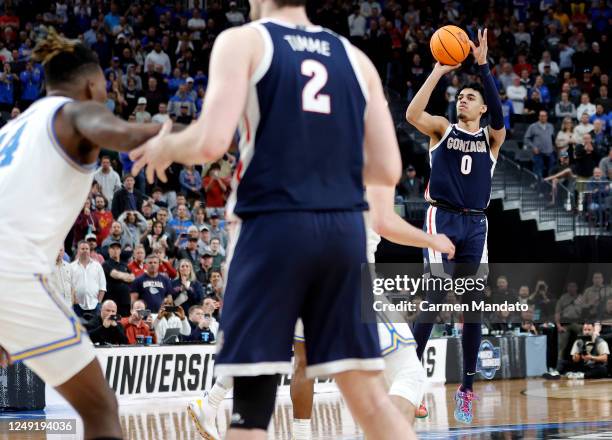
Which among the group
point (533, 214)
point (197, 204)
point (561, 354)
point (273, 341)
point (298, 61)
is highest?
point (298, 61)

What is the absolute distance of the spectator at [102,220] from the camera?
16.4 meters

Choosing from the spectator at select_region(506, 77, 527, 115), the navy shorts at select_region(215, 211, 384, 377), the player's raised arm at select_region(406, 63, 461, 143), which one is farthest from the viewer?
the spectator at select_region(506, 77, 527, 115)

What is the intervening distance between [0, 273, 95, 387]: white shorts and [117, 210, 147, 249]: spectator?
1195 cm

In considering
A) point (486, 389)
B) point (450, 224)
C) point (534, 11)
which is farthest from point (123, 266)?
point (534, 11)

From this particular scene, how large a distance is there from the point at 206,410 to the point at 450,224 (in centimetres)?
334

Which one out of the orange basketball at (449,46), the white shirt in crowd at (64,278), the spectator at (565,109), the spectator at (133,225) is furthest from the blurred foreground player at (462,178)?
the spectator at (565,109)

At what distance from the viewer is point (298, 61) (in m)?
4.13

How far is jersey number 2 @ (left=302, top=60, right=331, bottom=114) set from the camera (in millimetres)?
4109

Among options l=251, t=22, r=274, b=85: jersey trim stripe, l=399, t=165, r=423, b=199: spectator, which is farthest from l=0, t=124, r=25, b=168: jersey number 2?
l=399, t=165, r=423, b=199: spectator

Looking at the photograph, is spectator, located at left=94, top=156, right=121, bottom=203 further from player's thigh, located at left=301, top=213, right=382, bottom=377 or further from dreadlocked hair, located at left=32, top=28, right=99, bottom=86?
player's thigh, located at left=301, top=213, right=382, bottom=377

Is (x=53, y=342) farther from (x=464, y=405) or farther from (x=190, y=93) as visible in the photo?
(x=190, y=93)

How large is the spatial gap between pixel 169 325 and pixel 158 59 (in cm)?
893

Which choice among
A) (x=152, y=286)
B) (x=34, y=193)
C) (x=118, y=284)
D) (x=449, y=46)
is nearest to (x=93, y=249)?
(x=118, y=284)

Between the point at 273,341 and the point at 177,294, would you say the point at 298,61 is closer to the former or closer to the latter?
the point at 273,341
